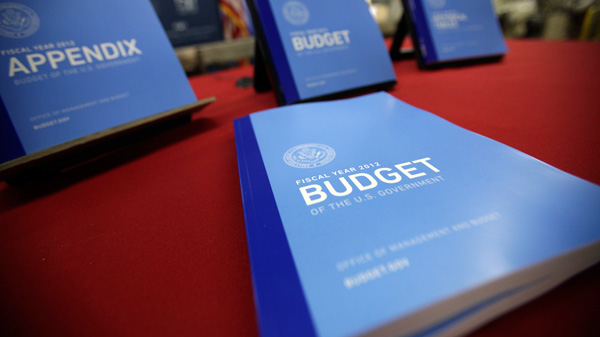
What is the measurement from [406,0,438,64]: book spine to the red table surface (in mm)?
295

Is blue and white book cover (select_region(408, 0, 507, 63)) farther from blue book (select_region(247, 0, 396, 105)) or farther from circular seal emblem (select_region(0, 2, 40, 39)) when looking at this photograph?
circular seal emblem (select_region(0, 2, 40, 39))

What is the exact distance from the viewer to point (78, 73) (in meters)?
0.53

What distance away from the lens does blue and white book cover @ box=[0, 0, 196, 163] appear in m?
0.48

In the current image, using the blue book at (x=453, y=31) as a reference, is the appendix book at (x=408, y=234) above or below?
below

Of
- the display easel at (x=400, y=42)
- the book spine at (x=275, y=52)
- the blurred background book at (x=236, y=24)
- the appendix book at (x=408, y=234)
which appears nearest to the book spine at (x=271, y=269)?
the appendix book at (x=408, y=234)

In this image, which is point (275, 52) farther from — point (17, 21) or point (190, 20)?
point (190, 20)

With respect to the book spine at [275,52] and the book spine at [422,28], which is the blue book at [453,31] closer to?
the book spine at [422,28]

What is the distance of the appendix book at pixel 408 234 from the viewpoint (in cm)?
20

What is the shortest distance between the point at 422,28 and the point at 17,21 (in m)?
1.06

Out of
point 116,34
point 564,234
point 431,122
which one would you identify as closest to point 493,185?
point 564,234

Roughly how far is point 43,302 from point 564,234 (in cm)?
50

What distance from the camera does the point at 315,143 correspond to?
44 cm

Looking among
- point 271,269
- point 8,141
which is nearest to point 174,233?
point 271,269

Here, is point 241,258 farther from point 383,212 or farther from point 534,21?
point 534,21
